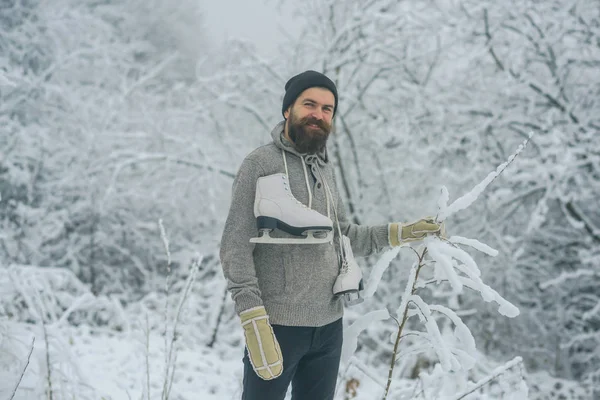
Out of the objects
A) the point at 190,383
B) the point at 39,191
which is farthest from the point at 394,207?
the point at 39,191

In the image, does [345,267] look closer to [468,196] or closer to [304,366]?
[304,366]

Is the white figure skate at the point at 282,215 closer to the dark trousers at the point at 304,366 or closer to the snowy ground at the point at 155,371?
the dark trousers at the point at 304,366

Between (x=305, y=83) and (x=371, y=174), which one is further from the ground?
(x=371, y=174)

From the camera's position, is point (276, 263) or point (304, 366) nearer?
point (276, 263)

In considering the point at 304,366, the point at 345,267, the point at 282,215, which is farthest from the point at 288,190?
the point at 304,366

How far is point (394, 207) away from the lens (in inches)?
214

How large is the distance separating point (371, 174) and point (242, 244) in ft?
16.7

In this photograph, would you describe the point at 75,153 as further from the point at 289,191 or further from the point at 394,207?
the point at 289,191

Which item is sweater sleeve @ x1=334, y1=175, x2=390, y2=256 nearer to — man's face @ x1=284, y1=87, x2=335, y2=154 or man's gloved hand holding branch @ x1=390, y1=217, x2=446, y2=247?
man's gloved hand holding branch @ x1=390, y1=217, x2=446, y2=247

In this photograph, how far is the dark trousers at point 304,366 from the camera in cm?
140

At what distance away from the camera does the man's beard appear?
1487 mm

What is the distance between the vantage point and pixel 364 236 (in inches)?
66.5

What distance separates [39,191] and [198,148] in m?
2.72

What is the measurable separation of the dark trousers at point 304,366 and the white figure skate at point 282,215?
317 millimetres
